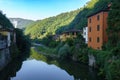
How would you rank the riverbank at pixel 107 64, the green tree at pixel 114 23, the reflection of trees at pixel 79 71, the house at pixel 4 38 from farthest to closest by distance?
the house at pixel 4 38
the green tree at pixel 114 23
the reflection of trees at pixel 79 71
the riverbank at pixel 107 64

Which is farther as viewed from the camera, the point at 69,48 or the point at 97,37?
the point at 69,48

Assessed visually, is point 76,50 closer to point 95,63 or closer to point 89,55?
point 89,55

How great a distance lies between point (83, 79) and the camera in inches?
1335

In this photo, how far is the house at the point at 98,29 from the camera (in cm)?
4941

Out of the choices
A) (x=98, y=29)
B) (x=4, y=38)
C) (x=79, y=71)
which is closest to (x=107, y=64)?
(x=79, y=71)

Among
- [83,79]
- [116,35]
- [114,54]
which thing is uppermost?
[116,35]

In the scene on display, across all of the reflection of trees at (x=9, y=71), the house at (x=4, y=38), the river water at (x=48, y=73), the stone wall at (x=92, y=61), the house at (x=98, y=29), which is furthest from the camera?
the house at (x=98, y=29)

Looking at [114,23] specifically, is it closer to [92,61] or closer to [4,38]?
[92,61]

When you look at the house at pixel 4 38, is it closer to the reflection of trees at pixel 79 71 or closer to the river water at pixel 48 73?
the river water at pixel 48 73

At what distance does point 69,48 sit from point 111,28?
2588 cm

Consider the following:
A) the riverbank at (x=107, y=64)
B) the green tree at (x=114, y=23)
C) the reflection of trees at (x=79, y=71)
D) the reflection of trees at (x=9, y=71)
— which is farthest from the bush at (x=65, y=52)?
the green tree at (x=114, y=23)

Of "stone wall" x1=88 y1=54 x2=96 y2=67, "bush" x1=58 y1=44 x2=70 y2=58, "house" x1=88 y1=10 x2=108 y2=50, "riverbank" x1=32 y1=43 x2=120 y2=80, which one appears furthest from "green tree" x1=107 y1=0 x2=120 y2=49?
"bush" x1=58 y1=44 x2=70 y2=58

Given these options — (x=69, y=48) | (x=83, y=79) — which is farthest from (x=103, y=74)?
(x=69, y=48)

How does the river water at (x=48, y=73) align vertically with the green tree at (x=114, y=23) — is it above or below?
below
